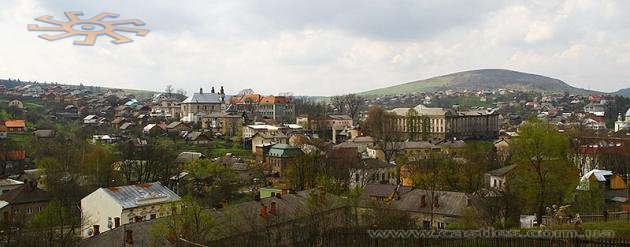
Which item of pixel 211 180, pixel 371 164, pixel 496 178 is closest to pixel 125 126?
pixel 211 180

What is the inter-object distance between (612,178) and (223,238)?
30727 millimetres

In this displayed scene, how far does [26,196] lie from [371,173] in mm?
27879

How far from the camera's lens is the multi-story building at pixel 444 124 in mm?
86312

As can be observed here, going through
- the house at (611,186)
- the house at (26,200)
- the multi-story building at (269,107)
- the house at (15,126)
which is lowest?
the house at (26,200)

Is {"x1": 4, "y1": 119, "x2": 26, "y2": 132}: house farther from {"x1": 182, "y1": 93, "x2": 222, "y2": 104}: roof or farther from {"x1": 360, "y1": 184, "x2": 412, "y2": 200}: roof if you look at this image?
{"x1": 360, "y1": 184, "x2": 412, "y2": 200}: roof

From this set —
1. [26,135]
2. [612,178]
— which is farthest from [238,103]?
[612,178]

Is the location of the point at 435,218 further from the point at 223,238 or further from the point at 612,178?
the point at 612,178

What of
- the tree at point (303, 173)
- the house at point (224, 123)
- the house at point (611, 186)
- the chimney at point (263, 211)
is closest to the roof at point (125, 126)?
the house at point (224, 123)

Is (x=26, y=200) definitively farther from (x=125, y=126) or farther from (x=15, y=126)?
(x=125, y=126)

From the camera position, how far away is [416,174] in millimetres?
43156

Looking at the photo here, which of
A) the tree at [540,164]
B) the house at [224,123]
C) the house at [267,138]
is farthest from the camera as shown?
the house at [224,123]

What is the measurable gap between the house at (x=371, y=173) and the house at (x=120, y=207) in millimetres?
18156

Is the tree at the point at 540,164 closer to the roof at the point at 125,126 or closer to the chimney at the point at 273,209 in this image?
the chimney at the point at 273,209

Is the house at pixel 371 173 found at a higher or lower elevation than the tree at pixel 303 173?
lower
